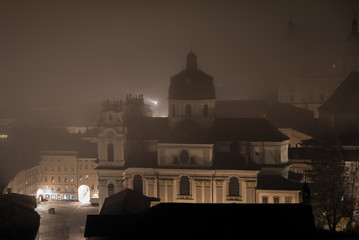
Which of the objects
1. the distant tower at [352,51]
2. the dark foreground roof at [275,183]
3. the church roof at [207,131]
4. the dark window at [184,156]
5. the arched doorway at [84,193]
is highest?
the distant tower at [352,51]

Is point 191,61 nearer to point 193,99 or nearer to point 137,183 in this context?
point 193,99

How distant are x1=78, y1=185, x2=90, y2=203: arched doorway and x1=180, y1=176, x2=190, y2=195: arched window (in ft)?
78.9

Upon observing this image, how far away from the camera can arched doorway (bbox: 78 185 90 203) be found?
86.4 metres

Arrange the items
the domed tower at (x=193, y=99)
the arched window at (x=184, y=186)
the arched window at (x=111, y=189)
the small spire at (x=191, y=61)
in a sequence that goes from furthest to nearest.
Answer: the small spire at (x=191, y=61) → the domed tower at (x=193, y=99) → the arched window at (x=111, y=189) → the arched window at (x=184, y=186)

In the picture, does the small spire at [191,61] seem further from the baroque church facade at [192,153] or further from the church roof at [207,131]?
the church roof at [207,131]

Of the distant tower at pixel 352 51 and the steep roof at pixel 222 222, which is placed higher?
the distant tower at pixel 352 51

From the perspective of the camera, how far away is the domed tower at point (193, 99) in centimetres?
6844

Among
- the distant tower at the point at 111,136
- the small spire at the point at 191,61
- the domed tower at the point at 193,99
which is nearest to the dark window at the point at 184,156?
the domed tower at the point at 193,99

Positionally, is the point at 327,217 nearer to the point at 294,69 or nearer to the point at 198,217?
the point at 198,217

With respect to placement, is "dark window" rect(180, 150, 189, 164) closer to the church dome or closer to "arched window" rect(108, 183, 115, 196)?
the church dome

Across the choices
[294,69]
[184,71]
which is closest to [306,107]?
[294,69]

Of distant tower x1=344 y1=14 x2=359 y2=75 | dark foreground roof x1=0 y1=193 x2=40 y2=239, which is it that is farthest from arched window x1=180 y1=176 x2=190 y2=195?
distant tower x1=344 y1=14 x2=359 y2=75

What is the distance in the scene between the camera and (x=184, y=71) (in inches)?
2741

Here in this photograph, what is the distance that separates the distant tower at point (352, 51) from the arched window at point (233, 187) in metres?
48.1
